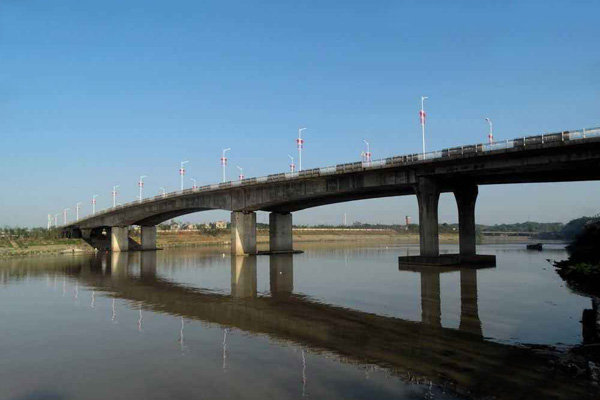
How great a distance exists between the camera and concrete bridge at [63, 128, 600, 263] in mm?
46688

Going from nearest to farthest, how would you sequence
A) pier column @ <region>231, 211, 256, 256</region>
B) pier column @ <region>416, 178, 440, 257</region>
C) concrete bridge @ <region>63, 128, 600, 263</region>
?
concrete bridge @ <region>63, 128, 600, 263</region>, pier column @ <region>416, 178, 440, 257</region>, pier column @ <region>231, 211, 256, 256</region>

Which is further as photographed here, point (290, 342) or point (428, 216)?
point (428, 216)

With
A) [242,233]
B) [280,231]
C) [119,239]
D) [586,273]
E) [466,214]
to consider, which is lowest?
[586,273]

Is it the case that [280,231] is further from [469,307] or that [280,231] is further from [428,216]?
[469,307]

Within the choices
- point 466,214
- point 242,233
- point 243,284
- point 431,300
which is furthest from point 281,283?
point 242,233

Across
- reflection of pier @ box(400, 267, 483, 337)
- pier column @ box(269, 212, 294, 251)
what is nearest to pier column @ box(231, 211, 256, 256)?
pier column @ box(269, 212, 294, 251)

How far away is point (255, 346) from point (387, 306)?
37.2 ft

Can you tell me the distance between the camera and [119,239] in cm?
11688

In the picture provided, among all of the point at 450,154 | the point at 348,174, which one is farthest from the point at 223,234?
the point at 450,154

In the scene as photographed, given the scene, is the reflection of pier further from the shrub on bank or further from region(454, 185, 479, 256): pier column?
region(454, 185, 479, 256): pier column

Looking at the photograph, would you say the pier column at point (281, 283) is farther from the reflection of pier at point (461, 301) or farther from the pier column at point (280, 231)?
the pier column at point (280, 231)

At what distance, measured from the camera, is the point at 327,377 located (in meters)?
13.6

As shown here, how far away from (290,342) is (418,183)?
44.1 metres

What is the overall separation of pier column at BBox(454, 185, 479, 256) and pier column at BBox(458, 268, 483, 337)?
22.8 metres
